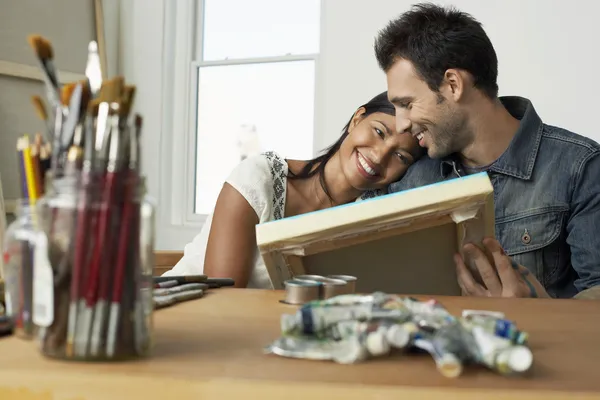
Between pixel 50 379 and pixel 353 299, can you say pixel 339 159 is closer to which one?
pixel 353 299

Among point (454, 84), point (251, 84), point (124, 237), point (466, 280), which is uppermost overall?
point (251, 84)

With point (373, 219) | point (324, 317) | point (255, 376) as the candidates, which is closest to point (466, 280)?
point (373, 219)

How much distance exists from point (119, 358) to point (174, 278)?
1.56 ft

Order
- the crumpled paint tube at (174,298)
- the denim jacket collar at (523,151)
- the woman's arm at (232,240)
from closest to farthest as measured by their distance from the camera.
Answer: the crumpled paint tube at (174,298) → the woman's arm at (232,240) → the denim jacket collar at (523,151)

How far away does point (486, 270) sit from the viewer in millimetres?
1107

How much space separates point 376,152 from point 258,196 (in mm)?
314

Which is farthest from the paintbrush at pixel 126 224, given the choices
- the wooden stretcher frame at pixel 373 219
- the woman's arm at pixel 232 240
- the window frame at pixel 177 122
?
the window frame at pixel 177 122

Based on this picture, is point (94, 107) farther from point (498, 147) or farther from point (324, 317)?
point (498, 147)

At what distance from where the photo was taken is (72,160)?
46 centimetres

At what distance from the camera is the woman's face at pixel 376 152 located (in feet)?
5.37

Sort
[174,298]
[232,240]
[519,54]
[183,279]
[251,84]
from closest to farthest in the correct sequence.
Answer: [174,298] → [183,279] → [232,240] → [519,54] → [251,84]

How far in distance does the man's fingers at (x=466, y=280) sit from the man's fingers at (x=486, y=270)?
2cm

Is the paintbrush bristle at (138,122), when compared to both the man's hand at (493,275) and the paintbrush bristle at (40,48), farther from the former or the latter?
the man's hand at (493,275)

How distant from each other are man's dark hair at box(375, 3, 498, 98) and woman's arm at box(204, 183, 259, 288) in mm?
631
